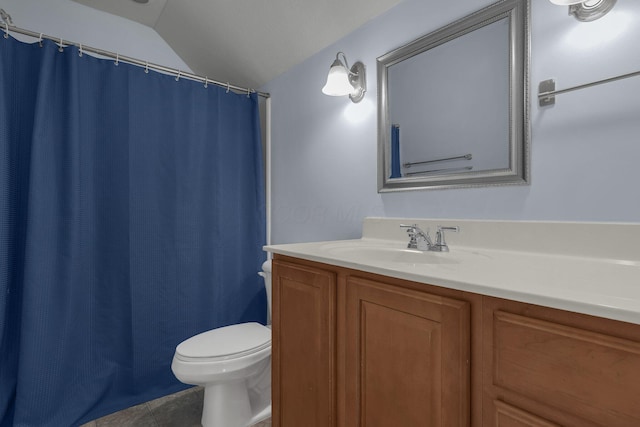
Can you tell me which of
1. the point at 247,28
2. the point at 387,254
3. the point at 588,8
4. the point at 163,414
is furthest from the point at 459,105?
the point at 163,414

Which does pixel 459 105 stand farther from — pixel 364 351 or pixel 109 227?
pixel 109 227

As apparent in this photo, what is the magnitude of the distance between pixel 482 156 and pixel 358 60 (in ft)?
2.70

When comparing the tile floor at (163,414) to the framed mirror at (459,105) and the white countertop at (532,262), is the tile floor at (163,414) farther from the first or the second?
the framed mirror at (459,105)

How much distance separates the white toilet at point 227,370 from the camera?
135 centimetres

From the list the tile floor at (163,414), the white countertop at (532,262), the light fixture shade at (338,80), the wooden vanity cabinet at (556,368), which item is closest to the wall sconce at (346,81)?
the light fixture shade at (338,80)

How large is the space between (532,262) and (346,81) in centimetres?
108

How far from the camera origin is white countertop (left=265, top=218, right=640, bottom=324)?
0.54m

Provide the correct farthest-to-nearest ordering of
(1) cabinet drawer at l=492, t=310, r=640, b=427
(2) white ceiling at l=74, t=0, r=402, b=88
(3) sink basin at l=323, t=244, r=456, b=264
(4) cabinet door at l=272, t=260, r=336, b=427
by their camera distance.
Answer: (2) white ceiling at l=74, t=0, r=402, b=88
(3) sink basin at l=323, t=244, r=456, b=264
(4) cabinet door at l=272, t=260, r=336, b=427
(1) cabinet drawer at l=492, t=310, r=640, b=427

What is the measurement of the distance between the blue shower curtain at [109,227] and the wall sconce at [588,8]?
1722mm

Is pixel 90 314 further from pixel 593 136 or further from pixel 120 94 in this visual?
pixel 593 136

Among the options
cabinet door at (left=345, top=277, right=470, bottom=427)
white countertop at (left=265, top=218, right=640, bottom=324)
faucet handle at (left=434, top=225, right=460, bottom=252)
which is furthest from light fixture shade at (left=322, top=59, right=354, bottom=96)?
cabinet door at (left=345, top=277, right=470, bottom=427)

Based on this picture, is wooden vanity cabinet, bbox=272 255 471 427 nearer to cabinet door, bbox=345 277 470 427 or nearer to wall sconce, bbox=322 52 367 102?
cabinet door, bbox=345 277 470 427

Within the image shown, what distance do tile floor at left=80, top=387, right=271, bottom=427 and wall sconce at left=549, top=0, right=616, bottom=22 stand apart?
6.70 feet

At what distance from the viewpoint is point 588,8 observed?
0.91 metres
